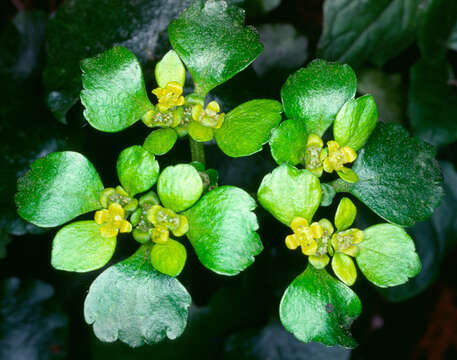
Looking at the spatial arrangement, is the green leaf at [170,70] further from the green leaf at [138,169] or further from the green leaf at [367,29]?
the green leaf at [367,29]

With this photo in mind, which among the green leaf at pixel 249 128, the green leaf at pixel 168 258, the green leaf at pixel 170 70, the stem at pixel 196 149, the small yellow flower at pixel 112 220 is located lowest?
the green leaf at pixel 168 258

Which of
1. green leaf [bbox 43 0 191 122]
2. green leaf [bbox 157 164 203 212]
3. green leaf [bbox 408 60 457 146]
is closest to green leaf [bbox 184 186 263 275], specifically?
green leaf [bbox 157 164 203 212]

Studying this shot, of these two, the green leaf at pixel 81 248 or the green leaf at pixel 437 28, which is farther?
the green leaf at pixel 437 28

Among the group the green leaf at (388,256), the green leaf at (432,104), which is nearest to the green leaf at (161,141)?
the green leaf at (388,256)

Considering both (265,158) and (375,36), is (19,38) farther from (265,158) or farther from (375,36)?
(375,36)

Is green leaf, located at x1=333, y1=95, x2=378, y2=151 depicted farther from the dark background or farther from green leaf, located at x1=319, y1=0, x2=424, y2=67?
green leaf, located at x1=319, y1=0, x2=424, y2=67

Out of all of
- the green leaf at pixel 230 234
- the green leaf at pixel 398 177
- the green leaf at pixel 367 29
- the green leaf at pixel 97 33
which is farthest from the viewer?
the green leaf at pixel 367 29

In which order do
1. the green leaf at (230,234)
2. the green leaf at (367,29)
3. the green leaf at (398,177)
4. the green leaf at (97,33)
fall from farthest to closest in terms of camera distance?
the green leaf at (367,29) < the green leaf at (97,33) < the green leaf at (398,177) < the green leaf at (230,234)

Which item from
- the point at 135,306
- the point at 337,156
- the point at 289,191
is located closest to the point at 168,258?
the point at 135,306
